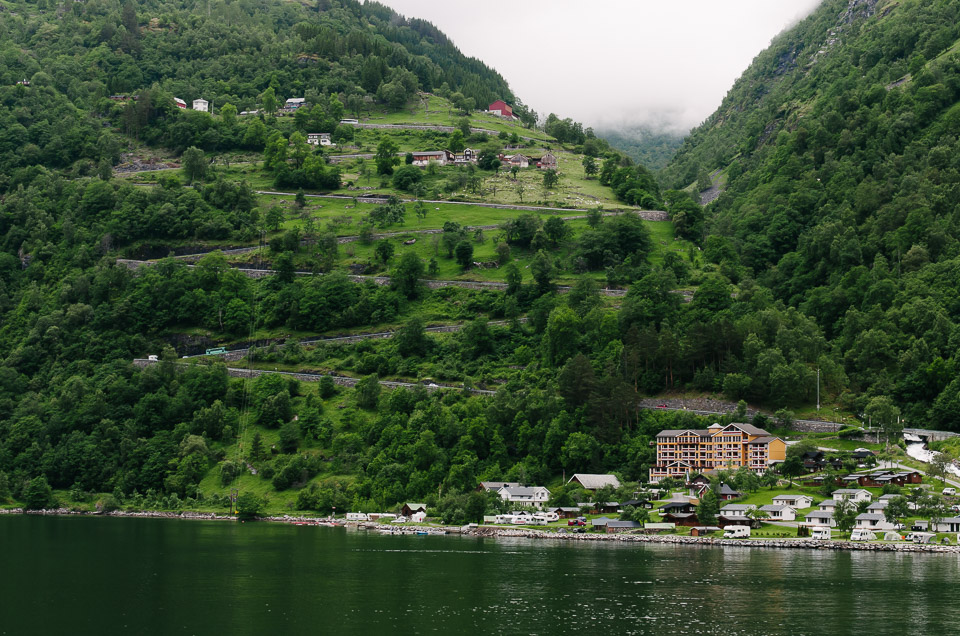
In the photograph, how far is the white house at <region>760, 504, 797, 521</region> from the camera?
82.2 meters

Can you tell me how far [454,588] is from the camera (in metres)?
54.8

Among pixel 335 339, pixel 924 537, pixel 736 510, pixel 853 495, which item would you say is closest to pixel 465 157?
pixel 335 339

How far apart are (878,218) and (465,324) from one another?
53285 millimetres

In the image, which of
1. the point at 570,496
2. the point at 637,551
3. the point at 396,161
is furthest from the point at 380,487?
the point at 396,161

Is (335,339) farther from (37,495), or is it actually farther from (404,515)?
(37,495)

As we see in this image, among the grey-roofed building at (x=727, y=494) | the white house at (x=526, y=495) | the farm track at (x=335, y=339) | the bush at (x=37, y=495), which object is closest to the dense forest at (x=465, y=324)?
the bush at (x=37, y=495)

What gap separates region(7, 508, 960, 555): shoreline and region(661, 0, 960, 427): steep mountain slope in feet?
79.2

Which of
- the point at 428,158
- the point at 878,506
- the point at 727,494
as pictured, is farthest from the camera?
the point at 428,158

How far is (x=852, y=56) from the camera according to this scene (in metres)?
194

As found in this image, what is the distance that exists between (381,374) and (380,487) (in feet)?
70.9

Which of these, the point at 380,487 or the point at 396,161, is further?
the point at 396,161

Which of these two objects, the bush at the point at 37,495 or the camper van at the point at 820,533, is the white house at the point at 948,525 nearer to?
the camper van at the point at 820,533

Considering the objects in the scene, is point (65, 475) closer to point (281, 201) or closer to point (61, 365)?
point (61, 365)

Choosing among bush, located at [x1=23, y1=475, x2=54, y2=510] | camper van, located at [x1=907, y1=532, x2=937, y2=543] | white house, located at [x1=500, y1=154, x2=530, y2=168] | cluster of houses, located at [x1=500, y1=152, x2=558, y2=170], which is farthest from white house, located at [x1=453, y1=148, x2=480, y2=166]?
camper van, located at [x1=907, y1=532, x2=937, y2=543]
